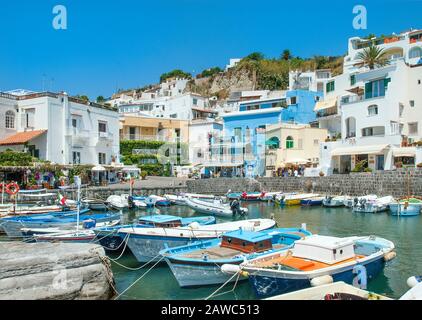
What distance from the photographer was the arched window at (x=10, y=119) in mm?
45972

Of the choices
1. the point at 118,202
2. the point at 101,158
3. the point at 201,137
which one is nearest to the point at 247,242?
the point at 118,202

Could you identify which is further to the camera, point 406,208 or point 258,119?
point 258,119

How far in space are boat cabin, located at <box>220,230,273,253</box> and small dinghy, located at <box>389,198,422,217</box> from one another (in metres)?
21.0

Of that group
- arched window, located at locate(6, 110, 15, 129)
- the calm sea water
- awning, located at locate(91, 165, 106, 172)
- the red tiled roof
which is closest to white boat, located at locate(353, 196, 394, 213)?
the calm sea water

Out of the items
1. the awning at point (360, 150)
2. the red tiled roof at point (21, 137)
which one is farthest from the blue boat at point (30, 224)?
the awning at point (360, 150)

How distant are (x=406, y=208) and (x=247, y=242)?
2216 cm

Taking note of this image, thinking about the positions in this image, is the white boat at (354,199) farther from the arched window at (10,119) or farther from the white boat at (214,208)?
the arched window at (10,119)

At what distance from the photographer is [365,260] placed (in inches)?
535

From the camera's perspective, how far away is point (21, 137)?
44125mm

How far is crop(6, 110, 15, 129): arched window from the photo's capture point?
151ft

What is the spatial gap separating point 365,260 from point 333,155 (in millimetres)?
34295

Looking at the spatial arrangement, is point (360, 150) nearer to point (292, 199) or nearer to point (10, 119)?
point (292, 199)

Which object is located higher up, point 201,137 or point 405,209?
point 201,137

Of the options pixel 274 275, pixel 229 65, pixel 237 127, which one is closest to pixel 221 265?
pixel 274 275
